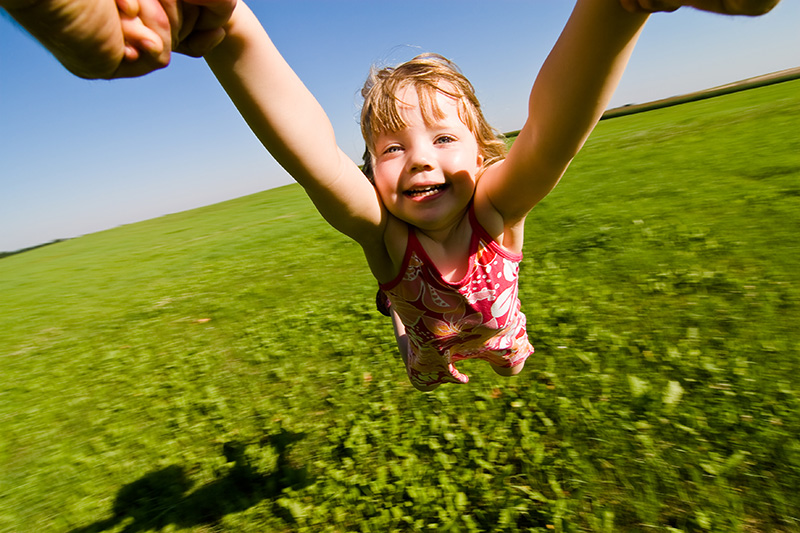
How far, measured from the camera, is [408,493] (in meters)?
2.82

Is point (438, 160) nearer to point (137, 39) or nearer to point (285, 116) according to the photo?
point (285, 116)

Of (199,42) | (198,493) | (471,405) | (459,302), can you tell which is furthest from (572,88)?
(198,493)

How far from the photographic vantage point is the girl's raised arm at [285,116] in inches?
50.5

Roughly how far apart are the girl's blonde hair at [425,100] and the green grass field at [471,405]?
1.87 meters

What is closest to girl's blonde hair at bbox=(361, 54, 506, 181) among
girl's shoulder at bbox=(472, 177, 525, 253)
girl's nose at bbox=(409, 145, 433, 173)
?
girl's nose at bbox=(409, 145, 433, 173)

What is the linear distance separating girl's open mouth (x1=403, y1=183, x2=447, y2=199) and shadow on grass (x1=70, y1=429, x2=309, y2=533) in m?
2.16

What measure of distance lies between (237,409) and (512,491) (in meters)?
2.58

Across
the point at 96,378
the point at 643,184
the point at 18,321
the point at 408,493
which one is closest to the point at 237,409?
the point at 408,493

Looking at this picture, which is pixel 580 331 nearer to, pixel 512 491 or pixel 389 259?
pixel 512 491

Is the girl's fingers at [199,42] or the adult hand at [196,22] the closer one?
the adult hand at [196,22]

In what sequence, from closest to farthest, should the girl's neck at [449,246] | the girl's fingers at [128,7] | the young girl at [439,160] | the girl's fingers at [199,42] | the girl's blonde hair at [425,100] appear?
1. the girl's fingers at [128,7]
2. the girl's fingers at [199,42]
3. the young girl at [439,160]
4. the girl's blonde hair at [425,100]
5. the girl's neck at [449,246]

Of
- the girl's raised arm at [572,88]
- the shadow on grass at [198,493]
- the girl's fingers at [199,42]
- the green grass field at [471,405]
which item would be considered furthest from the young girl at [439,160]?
the shadow on grass at [198,493]

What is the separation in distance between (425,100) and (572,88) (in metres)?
0.92

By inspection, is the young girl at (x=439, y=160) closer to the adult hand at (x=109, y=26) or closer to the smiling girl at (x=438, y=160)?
the smiling girl at (x=438, y=160)
